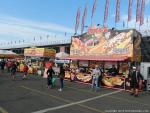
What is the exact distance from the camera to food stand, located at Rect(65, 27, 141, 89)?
2800 cm

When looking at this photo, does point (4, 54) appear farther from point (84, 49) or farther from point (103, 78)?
point (103, 78)

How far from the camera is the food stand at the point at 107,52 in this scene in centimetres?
2800

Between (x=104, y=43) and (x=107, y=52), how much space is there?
1.11m

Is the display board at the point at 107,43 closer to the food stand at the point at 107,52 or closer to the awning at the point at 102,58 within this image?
the food stand at the point at 107,52

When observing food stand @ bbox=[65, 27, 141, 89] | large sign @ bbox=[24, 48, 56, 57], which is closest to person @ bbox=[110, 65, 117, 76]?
food stand @ bbox=[65, 27, 141, 89]

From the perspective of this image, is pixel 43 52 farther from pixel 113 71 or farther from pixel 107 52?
pixel 113 71

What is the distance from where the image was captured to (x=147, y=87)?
23.4 meters

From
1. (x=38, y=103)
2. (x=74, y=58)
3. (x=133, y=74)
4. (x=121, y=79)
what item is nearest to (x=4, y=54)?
(x=74, y=58)

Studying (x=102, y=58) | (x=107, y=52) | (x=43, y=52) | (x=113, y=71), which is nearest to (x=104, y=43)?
(x=107, y=52)

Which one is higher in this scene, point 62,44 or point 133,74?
point 62,44

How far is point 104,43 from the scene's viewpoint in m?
31.6

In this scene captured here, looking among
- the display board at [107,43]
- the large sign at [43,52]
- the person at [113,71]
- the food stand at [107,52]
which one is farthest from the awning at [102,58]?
the large sign at [43,52]

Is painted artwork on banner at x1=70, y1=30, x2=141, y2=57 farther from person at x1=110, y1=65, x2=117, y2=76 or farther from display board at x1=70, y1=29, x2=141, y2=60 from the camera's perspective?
person at x1=110, y1=65, x2=117, y2=76

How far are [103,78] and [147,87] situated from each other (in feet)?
12.3
